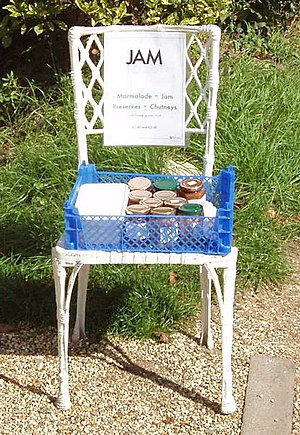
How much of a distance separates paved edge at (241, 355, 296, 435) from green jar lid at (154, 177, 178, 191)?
2.99 ft

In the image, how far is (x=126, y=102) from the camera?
375 centimetres

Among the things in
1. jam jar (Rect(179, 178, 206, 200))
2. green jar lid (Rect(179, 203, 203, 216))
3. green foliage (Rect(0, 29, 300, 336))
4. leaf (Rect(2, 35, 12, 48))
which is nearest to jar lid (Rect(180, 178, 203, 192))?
jam jar (Rect(179, 178, 206, 200))

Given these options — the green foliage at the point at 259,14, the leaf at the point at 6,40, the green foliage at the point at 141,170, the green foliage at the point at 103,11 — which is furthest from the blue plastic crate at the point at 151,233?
the green foliage at the point at 259,14

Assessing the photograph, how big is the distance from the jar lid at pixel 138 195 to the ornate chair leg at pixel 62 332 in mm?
409

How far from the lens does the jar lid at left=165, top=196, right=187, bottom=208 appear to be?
11.4ft

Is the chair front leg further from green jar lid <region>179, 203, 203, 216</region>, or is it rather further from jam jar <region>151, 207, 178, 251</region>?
green jar lid <region>179, 203, 203, 216</region>

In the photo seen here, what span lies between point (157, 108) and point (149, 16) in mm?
2488

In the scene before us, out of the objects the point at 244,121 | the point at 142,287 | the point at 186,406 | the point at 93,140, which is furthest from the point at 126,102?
the point at 244,121

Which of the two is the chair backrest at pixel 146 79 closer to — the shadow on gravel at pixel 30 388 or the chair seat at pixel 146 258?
the chair seat at pixel 146 258

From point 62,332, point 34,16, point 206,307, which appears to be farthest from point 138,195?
point 34,16

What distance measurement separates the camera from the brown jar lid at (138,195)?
351 centimetres

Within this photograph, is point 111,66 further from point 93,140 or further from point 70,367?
point 93,140

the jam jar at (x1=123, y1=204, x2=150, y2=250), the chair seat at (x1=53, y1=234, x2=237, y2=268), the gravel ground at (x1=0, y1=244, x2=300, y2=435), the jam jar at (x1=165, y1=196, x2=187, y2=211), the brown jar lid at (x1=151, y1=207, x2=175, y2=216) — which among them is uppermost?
the brown jar lid at (x1=151, y1=207, x2=175, y2=216)

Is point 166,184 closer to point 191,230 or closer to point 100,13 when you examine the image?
point 191,230
